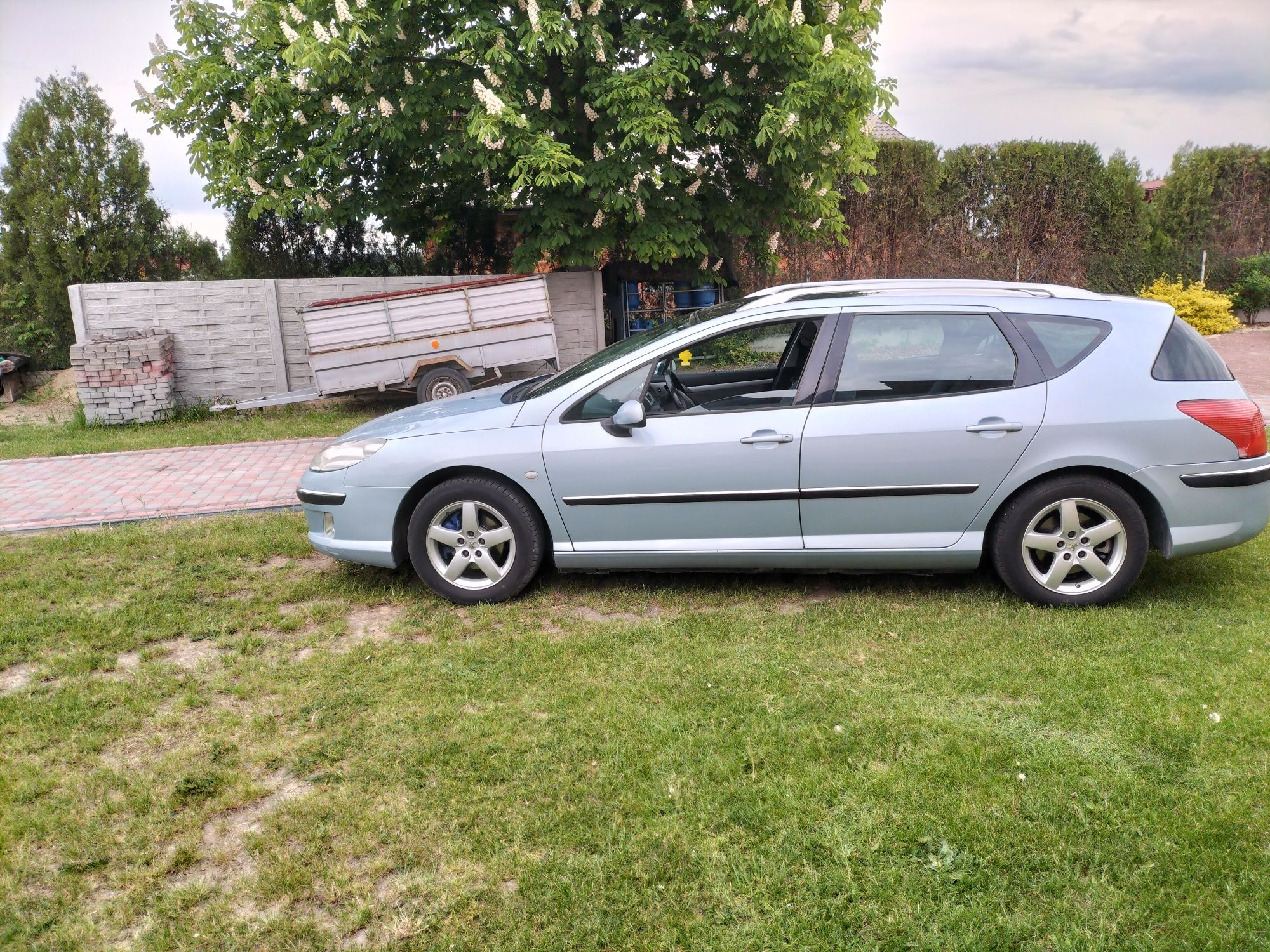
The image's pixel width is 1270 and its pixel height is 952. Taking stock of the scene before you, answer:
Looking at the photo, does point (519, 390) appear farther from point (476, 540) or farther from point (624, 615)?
point (624, 615)

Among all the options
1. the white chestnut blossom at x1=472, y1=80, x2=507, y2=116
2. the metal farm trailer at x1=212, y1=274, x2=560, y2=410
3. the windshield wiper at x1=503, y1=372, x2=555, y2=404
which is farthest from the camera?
the metal farm trailer at x1=212, y1=274, x2=560, y2=410

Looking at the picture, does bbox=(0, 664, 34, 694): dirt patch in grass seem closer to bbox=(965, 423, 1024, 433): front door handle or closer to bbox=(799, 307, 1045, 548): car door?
bbox=(799, 307, 1045, 548): car door

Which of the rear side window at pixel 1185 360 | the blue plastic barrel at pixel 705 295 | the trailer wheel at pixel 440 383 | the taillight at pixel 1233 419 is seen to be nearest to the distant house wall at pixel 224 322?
the trailer wheel at pixel 440 383

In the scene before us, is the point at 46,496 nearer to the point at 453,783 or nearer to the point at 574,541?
the point at 574,541

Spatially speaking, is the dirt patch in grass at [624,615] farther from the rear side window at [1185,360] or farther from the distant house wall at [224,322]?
the distant house wall at [224,322]

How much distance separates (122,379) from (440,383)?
12.6 feet

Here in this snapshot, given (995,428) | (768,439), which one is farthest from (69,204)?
(995,428)

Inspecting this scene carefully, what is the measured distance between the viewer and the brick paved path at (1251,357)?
11.1m

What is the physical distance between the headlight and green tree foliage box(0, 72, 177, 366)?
1059 centimetres

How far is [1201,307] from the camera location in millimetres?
18891

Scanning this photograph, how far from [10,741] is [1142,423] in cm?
507

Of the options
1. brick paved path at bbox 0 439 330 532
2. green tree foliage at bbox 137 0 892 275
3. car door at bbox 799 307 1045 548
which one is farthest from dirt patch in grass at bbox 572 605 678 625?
green tree foliage at bbox 137 0 892 275

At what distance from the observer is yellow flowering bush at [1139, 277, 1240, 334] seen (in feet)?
62.0

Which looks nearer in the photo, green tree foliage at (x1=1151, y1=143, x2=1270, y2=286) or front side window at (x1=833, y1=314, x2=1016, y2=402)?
front side window at (x1=833, y1=314, x2=1016, y2=402)
